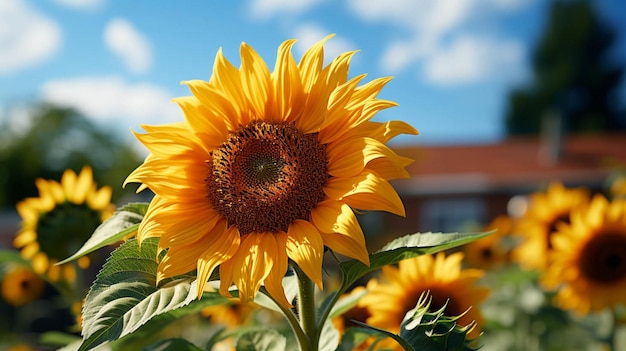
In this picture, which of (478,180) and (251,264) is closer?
(251,264)

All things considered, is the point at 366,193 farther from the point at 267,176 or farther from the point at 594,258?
the point at 594,258

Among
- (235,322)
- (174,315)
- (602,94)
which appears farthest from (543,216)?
(602,94)

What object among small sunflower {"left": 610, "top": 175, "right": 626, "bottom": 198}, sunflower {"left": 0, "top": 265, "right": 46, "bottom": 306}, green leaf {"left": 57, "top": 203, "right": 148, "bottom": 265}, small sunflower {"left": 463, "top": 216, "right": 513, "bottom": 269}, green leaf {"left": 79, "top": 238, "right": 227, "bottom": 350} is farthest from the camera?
small sunflower {"left": 463, "top": 216, "right": 513, "bottom": 269}

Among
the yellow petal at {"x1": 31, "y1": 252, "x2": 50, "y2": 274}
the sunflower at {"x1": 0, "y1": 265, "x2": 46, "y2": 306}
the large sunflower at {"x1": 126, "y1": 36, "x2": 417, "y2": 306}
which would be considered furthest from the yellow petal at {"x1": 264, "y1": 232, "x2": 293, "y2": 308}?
the sunflower at {"x1": 0, "y1": 265, "x2": 46, "y2": 306}

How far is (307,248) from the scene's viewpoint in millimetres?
1218

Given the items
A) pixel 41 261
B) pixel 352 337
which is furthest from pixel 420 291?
pixel 41 261

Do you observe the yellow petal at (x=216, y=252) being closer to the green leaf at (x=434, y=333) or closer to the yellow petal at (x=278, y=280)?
the yellow petal at (x=278, y=280)

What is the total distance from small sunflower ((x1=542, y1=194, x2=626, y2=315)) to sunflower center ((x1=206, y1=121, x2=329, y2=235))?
7.25 feet

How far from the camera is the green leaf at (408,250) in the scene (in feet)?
4.09

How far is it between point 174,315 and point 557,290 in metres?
2.64

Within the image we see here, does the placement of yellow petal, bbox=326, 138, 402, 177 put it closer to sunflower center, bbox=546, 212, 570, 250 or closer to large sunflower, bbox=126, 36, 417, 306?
large sunflower, bbox=126, 36, 417, 306

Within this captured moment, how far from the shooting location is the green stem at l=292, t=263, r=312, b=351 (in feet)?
4.31

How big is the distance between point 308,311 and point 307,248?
0.16 metres

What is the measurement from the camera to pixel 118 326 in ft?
3.81
